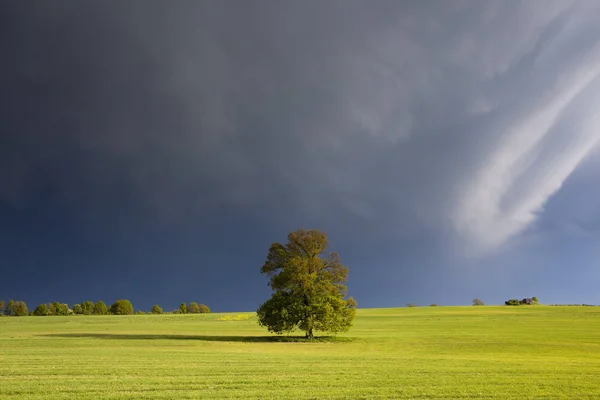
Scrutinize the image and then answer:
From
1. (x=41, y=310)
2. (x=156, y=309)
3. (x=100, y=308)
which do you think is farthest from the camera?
(x=156, y=309)

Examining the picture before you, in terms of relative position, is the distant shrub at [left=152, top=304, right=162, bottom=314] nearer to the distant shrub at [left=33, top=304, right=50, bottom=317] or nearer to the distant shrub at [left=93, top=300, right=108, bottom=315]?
the distant shrub at [left=93, top=300, right=108, bottom=315]

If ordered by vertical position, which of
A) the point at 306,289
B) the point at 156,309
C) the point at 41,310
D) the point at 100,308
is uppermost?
the point at 156,309

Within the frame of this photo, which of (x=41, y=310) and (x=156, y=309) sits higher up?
(x=156, y=309)

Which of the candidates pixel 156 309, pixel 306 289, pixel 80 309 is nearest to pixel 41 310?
pixel 80 309

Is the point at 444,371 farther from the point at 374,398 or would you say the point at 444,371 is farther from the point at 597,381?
the point at 374,398

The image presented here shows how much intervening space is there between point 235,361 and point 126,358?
20.7ft

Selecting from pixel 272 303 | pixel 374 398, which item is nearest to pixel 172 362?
pixel 374 398

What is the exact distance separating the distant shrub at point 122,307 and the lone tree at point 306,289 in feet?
449

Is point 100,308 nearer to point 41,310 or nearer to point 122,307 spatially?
point 122,307

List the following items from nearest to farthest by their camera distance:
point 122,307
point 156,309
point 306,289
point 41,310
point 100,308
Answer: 1. point 306,289
2. point 122,307
3. point 41,310
4. point 100,308
5. point 156,309

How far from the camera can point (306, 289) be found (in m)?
45.2

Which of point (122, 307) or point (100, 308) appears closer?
point (122, 307)

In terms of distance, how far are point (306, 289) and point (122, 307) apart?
14146cm

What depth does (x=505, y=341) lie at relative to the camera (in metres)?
40.2
